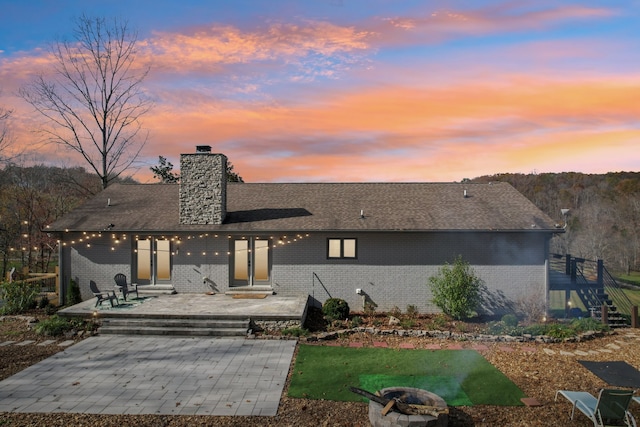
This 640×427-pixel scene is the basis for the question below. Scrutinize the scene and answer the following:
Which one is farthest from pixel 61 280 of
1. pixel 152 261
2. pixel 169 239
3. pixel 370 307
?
pixel 370 307

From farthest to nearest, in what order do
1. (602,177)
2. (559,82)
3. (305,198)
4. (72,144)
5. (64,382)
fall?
(602,177)
(72,144)
(305,198)
(559,82)
(64,382)

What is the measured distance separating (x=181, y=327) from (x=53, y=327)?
3722 millimetres

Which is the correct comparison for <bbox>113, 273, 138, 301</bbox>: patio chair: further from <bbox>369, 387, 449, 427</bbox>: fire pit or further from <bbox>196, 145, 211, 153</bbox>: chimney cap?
<bbox>369, 387, 449, 427</bbox>: fire pit

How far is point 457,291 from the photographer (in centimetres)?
1422

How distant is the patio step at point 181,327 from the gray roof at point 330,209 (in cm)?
390

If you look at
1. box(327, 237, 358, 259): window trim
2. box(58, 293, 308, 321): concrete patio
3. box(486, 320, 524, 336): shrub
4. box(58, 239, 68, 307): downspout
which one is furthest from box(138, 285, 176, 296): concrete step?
box(486, 320, 524, 336): shrub

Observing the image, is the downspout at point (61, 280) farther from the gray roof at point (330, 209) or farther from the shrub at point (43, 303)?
the gray roof at point (330, 209)

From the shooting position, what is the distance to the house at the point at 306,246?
609 inches

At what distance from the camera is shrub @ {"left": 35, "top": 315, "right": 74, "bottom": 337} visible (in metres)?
12.4

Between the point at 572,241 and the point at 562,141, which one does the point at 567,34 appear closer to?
the point at 562,141

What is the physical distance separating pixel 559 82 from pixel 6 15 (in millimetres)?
20372

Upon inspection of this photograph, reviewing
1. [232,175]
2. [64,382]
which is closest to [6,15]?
[64,382]

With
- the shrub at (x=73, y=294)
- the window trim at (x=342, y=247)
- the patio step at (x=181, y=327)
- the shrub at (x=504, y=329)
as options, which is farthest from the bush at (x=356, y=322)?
the shrub at (x=73, y=294)

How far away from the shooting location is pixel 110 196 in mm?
18719
